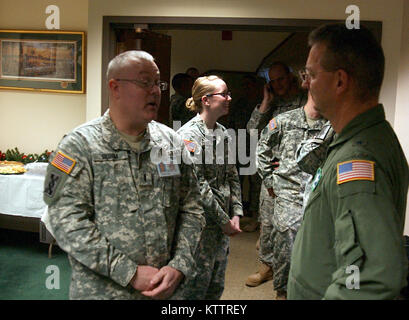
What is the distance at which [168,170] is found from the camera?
5.30 ft

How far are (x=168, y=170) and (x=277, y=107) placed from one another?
2.52 metres

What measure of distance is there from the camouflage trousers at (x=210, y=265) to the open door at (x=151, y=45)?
5.60 feet

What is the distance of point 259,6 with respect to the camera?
3494mm

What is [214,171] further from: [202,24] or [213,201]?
[202,24]

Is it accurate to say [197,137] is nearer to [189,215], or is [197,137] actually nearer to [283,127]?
[283,127]

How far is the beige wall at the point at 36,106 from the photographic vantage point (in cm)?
440

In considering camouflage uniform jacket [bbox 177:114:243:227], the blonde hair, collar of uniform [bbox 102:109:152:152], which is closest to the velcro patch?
collar of uniform [bbox 102:109:152:152]

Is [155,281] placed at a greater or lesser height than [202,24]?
lesser

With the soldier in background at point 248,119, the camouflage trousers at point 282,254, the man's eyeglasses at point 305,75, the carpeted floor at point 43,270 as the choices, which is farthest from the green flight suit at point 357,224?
the soldier in background at point 248,119

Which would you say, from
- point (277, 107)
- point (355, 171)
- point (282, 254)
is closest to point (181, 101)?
point (277, 107)

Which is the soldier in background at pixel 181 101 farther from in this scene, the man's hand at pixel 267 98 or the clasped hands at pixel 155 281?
the clasped hands at pixel 155 281

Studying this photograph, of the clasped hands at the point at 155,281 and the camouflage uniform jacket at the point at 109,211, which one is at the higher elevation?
the camouflage uniform jacket at the point at 109,211

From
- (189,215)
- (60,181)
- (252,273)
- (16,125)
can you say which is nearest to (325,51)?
(189,215)

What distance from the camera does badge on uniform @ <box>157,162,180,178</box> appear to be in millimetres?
1591
